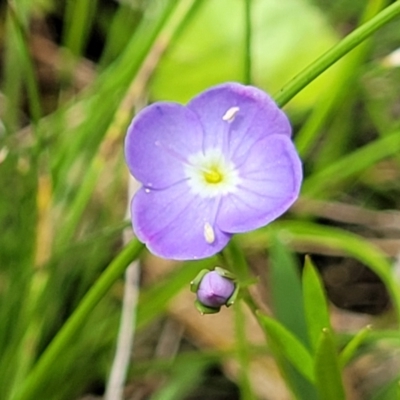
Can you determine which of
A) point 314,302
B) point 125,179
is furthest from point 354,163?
point 314,302

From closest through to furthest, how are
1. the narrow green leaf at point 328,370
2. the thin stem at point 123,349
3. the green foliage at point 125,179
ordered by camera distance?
the narrow green leaf at point 328,370
the green foliage at point 125,179
the thin stem at point 123,349

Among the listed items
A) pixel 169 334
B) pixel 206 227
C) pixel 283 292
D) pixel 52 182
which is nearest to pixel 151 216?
pixel 206 227

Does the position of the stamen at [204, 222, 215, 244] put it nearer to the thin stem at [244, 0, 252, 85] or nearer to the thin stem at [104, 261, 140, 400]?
the thin stem at [244, 0, 252, 85]

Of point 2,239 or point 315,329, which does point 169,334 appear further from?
point 315,329

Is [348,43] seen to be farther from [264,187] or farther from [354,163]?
[354,163]

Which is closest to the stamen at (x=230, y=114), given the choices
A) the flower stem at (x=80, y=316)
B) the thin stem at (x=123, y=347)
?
the flower stem at (x=80, y=316)

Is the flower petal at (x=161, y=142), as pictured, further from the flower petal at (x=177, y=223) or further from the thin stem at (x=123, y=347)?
the thin stem at (x=123, y=347)
